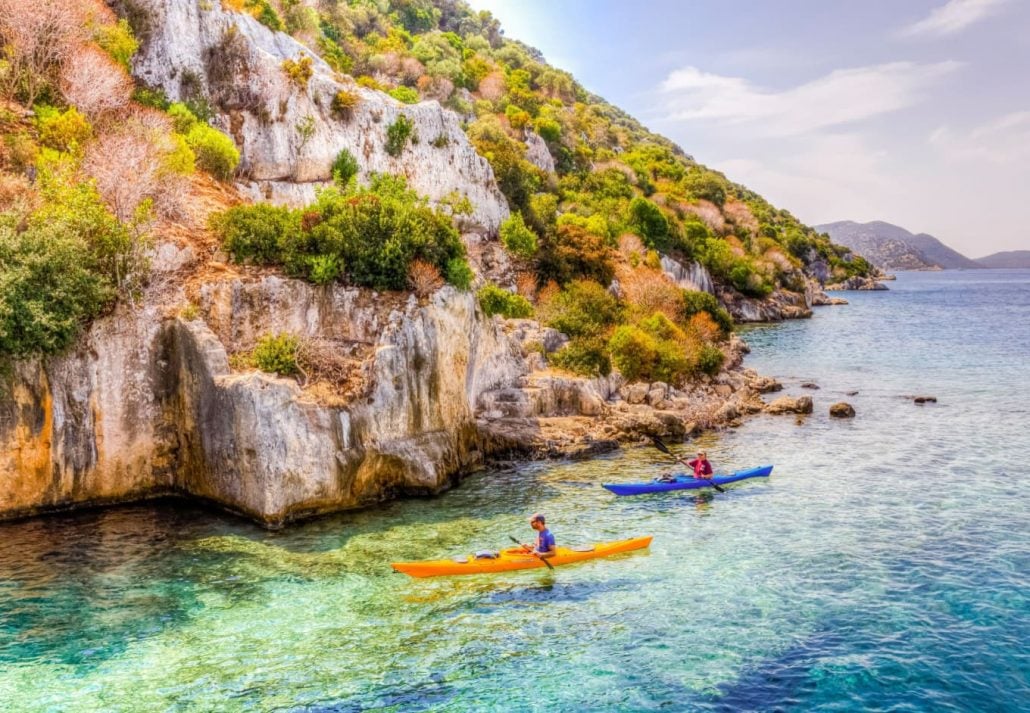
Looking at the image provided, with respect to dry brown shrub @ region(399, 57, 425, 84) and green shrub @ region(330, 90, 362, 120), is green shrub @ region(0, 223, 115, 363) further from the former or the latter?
dry brown shrub @ region(399, 57, 425, 84)

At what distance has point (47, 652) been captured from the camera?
16.0 meters

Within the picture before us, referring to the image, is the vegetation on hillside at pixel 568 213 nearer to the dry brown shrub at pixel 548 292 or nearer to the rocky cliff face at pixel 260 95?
the dry brown shrub at pixel 548 292

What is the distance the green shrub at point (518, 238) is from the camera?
172 feet

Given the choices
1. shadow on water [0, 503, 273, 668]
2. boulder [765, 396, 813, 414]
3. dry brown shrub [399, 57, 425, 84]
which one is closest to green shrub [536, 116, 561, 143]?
dry brown shrub [399, 57, 425, 84]

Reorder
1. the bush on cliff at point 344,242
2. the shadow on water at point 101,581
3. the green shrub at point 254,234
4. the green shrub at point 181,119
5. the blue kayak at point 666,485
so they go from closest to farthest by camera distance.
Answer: the shadow on water at point 101,581
the blue kayak at point 666,485
the green shrub at point 254,234
the bush on cliff at point 344,242
the green shrub at point 181,119

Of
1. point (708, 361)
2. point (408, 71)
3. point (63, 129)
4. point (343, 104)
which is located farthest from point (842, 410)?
point (408, 71)

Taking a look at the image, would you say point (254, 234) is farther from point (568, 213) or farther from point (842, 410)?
point (568, 213)

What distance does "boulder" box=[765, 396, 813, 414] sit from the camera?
4031 cm

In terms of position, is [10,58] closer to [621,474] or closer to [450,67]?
Answer: [621,474]

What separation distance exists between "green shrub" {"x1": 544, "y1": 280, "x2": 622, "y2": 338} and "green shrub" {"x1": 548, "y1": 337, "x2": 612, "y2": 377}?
2.71 m

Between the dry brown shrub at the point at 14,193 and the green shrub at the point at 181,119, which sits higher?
the green shrub at the point at 181,119

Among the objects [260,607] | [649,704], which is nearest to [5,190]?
[260,607]

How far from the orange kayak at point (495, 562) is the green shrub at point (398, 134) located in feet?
112

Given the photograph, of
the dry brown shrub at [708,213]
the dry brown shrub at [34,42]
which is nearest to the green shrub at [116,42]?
the dry brown shrub at [34,42]
